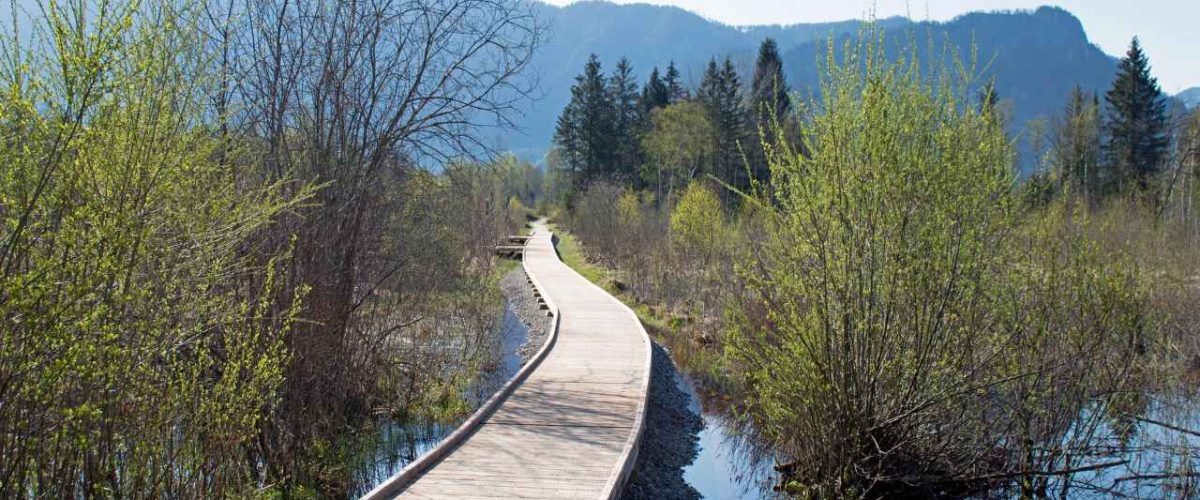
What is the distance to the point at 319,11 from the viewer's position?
24.1 ft

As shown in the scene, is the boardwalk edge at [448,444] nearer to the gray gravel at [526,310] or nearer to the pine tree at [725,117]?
the gray gravel at [526,310]

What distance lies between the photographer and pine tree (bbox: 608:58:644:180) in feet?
150

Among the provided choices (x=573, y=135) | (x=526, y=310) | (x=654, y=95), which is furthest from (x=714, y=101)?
(x=526, y=310)

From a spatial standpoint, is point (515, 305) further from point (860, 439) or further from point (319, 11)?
point (860, 439)

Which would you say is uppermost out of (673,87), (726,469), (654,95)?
(673,87)

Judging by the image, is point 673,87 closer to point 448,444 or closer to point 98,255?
point 448,444

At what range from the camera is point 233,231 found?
14.3 ft

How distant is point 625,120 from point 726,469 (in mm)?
41174

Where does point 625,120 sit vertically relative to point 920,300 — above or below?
above

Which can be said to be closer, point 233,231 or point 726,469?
point 233,231

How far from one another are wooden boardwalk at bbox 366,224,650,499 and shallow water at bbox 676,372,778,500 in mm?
857

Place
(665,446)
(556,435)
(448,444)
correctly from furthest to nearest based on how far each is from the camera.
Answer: (665,446) < (556,435) < (448,444)

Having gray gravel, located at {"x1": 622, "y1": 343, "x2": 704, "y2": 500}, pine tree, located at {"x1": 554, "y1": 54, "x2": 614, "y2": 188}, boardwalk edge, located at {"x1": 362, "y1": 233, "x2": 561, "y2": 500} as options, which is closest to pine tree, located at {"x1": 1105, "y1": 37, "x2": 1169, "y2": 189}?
pine tree, located at {"x1": 554, "y1": 54, "x2": 614, "y2": 188}

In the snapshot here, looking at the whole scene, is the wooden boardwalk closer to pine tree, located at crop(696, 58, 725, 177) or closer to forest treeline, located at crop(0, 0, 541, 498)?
forest treeline, located at crop(0, 0, 541, 498)
